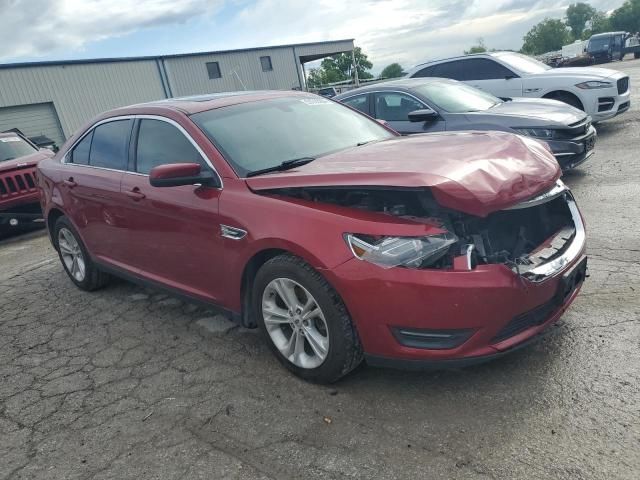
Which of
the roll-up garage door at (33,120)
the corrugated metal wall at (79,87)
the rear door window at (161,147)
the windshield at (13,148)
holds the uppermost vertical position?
the corrugated metal wall at (79,87)

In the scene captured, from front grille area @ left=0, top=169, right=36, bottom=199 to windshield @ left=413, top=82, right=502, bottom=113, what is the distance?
6.08m

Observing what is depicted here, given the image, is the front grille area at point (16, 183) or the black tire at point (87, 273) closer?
the black tire at point (87, 273)

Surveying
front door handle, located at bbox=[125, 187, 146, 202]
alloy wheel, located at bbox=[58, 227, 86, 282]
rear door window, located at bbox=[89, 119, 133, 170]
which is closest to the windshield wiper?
front door handle, located at bbox=[125, 187, 146, 202]

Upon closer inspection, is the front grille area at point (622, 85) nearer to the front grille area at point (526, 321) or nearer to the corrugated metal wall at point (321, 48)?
the front grille area at point (526, 321)

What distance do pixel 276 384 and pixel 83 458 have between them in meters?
1.06

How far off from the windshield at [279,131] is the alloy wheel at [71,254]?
7.35 feet

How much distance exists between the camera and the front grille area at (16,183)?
822cm

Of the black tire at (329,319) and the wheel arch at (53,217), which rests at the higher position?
the wheel arch at (53,217)

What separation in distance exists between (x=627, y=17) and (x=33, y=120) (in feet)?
354

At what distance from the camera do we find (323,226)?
279 cm

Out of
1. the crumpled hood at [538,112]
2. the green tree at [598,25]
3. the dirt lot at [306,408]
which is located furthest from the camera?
the green tree at [598,25]

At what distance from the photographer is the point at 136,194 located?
3965 millimetres

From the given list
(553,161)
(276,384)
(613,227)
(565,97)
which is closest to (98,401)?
(276,384)

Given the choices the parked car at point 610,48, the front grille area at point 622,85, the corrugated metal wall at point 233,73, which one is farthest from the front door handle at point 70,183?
the parked car at point 610,48
